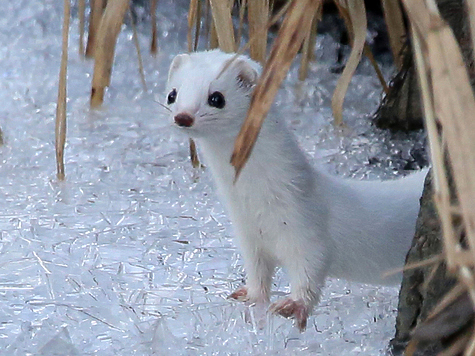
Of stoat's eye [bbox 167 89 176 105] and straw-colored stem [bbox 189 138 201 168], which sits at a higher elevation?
stoat's eye [bbox 167 89 176 105]

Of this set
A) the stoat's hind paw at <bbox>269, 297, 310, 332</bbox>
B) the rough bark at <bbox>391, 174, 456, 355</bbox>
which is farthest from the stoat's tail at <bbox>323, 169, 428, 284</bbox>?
the rough bark at <bbox>391, 174, 456, 355</bbox>

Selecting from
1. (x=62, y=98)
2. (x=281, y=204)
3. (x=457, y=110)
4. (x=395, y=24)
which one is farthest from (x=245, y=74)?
(x=395, y=24)

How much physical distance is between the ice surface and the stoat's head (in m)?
0.21

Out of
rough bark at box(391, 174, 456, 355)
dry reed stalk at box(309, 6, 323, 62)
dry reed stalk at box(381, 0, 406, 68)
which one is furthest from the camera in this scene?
dry reed stalk at box(309, 6, 323, 62)

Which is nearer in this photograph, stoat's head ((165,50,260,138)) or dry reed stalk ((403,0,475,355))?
dry reed stalk ((403,0,475,355))

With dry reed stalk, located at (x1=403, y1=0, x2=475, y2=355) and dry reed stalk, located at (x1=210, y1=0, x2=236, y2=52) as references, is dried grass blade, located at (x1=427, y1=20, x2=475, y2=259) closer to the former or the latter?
dry reed stalk, located at (x1=403, y1=0, x2=475, y2=355)

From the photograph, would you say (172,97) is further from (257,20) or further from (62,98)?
(257,20)

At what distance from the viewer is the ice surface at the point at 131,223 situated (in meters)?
1.39

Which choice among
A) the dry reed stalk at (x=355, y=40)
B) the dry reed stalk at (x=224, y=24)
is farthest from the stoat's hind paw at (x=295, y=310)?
the dry reed stalk at (x=355, y=40)

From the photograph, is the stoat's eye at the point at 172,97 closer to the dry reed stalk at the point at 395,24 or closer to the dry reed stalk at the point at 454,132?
the dry reed stalk at the point at 454,132

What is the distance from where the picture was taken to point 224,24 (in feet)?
5.81

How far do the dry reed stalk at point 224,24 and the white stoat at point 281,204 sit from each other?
0.36 m

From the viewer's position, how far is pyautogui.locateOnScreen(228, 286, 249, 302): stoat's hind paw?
1.51 m

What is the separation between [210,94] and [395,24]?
1120mm
